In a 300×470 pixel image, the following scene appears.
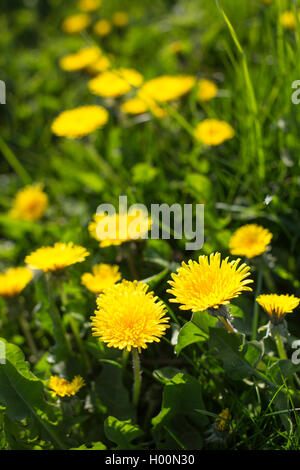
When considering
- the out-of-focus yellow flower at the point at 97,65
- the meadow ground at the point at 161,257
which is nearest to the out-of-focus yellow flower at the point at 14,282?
the meadow ground at the point at 161,257

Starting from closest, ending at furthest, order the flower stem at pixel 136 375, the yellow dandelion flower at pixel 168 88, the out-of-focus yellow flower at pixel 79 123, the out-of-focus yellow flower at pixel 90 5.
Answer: the flower stem at pixel 136 375 → the out-of-focus yellow flower at pixel 79 123 → the yellow dandelion flower at pixel 168 88 → the out-of-focus yellow flower at pixel 90 5

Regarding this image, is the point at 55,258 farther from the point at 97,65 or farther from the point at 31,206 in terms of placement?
A: the point at 97,65

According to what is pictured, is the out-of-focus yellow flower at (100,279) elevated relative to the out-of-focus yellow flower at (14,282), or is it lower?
elevated

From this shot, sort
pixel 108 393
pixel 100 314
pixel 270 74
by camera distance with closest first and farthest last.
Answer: pixel 100 314 → pixel 108 393 → pixel 270 74

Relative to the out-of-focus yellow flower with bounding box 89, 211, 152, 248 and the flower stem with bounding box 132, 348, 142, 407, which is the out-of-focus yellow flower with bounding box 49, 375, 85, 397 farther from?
the out-of-focus yellow flower with bounding box 89, 211, 152, 248

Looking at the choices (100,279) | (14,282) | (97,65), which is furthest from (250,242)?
(97,65)

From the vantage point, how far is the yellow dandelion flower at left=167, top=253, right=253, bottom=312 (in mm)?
908

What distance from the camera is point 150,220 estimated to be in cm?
Answer: 130

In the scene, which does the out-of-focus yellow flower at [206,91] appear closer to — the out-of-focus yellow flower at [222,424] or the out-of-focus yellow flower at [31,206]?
the out-of-focus yellow flower at [31,206]

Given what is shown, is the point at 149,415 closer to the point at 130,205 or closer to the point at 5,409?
the point at 5,409

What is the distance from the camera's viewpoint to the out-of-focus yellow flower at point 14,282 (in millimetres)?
1332
